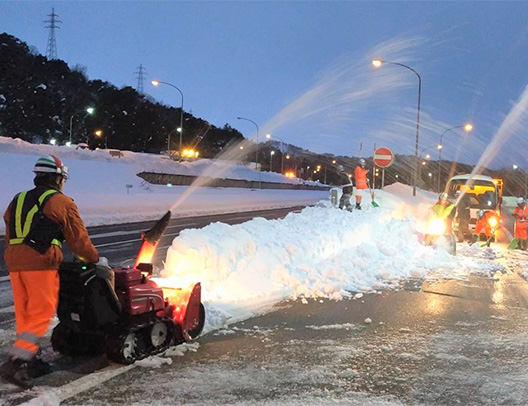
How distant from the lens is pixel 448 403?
4336 millimetres

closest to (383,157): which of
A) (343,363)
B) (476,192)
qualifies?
(476,192)

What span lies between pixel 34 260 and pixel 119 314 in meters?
0.94

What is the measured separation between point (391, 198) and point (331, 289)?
46.7 feet

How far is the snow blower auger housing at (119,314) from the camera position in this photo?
475 centimetres

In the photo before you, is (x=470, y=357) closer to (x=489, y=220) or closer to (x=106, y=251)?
(x=106, y=251)

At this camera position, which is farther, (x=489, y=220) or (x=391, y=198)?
(x=391, y=198)

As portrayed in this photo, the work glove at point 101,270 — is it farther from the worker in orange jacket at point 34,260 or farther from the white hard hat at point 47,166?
the white hard hat at point 47,166

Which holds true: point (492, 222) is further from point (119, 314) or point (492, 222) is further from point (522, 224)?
point (119, 314)

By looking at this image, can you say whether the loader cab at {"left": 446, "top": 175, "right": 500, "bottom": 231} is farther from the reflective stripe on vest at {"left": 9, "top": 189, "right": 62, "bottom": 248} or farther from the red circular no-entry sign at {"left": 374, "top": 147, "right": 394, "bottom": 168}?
the reflective stripe on vest at {"left": 9, "top": 189, "right": 62, "bottom": 248}

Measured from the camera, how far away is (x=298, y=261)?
962 centimetres

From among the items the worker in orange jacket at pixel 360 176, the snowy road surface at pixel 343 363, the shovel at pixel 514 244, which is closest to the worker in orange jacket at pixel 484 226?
the shovel at pixel 514 244

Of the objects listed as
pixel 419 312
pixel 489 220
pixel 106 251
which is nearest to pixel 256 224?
pixel 419 312

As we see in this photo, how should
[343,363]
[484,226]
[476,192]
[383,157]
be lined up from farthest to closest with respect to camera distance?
[476,192]
[383,157]
[484,226]
[343,363]

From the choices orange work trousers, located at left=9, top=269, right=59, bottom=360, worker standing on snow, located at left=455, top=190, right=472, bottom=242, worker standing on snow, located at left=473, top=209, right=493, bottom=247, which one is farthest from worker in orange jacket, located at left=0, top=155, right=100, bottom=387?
worker standing on snow, located at left=455, top=190, right=472, bottom=242
